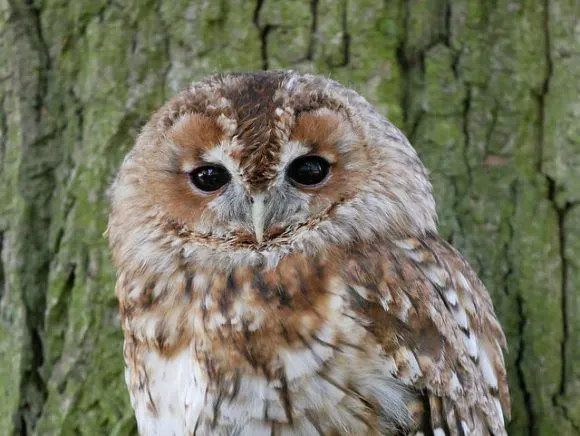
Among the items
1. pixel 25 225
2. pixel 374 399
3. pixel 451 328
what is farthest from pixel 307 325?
pixel 25 225

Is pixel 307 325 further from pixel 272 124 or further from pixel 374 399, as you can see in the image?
pixel 272 124

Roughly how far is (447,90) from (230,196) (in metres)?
0.85

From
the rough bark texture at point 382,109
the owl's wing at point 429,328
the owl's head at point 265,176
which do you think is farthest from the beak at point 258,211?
the rough bark texture at point 382,109

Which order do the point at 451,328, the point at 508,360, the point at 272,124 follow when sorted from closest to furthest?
1. the point at 272,124
2. the point at 451,328
3. the point at 508,360

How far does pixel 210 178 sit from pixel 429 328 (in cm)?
61

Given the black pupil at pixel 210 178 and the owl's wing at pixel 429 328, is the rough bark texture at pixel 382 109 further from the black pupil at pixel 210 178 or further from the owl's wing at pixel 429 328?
the black pupil at pixel 210 178

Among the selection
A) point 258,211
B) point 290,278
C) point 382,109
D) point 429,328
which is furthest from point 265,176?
point 382,109

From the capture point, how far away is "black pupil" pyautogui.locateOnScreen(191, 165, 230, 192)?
1.99m

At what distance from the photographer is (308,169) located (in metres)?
1.98

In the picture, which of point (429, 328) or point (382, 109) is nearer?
point (429, 328)

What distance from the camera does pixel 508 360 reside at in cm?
249

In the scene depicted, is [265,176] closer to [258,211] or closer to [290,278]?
[258,211]

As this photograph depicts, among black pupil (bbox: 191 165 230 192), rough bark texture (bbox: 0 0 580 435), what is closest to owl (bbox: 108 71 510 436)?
black pupil (bbox: 191 165 230 192)

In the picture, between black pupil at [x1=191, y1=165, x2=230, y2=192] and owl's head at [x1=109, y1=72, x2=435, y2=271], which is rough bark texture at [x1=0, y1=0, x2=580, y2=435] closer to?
owl's head at [x1=109, y1=72, x2=435, y2=271]
